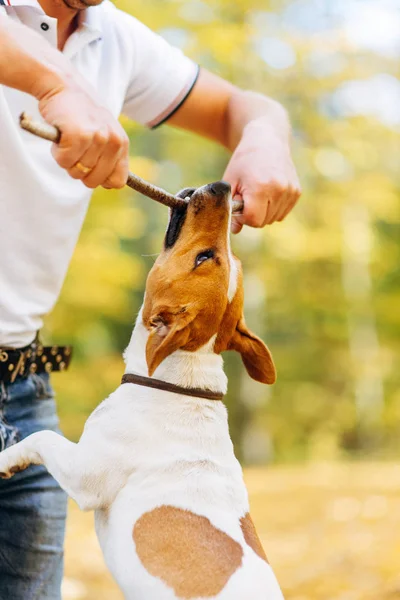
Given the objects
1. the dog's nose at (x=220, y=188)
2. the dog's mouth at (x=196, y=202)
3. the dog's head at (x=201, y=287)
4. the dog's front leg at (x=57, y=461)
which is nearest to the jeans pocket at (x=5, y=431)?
the dog's front leg at (x=57, y=461)

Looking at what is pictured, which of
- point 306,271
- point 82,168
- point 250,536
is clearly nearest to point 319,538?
point 250,536

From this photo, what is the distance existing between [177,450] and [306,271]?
14446mm

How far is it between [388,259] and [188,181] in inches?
185

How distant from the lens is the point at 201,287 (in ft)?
9.15

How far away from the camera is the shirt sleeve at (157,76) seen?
3.13 meters

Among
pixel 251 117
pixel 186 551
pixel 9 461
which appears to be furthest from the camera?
pixel 251 117

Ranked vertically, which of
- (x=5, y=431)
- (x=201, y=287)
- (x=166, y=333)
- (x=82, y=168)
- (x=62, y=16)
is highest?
(x=62, y=16)

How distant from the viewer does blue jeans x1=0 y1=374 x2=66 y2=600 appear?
2.73 meters

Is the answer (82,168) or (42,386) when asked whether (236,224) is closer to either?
(42,386)

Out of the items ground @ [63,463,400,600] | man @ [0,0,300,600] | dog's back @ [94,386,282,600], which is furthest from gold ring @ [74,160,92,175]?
ground @ [63,463,400,600]

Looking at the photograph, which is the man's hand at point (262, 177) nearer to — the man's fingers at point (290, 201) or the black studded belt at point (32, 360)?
the man's fingers at point (290, 201)

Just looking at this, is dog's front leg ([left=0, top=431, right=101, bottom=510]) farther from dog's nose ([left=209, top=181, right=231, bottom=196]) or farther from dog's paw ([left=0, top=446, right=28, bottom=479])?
dog's nose ([left=209, top=181, right=231, bottom=196])

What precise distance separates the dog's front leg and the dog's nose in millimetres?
1007

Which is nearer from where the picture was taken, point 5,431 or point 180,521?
point 180,521
